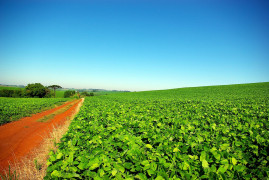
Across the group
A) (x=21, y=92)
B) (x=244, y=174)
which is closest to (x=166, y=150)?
(x=244, y=174)

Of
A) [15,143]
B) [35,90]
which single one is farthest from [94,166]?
[35,90]

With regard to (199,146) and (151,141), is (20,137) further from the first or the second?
(199,146)

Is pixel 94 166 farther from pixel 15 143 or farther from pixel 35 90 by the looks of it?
pixel 35 90

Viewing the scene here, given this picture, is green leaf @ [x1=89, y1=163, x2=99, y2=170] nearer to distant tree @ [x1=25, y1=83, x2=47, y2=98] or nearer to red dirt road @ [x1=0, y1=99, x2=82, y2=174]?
red dirt road @ [x1=0, y1=99, x2=82, y2=174]

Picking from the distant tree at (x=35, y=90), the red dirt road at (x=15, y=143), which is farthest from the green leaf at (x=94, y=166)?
the distant tree at (x=35, y=90)

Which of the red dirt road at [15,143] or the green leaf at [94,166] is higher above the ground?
the green leaf at [94,166]

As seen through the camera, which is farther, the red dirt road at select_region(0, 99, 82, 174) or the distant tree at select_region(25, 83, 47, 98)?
the distant tree at select_region(25, 83, 47, 98)

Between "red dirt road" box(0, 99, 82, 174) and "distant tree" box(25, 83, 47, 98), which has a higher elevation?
"distant tree" box(25, 83, 47, 98)

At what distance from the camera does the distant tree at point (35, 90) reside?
205 ft

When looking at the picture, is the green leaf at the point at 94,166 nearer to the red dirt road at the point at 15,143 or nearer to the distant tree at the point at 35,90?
the red dirt road at the point at 15,143

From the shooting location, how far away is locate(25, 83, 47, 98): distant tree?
205ft

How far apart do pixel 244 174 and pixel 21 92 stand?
93327mm

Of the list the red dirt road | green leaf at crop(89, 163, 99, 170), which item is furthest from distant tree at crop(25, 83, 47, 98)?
green leaf at crop(89, 163, 99, 170)

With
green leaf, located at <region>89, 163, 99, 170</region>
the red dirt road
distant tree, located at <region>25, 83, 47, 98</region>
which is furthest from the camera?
distant tree, located at <region>25, 83, 47, 98</region>
